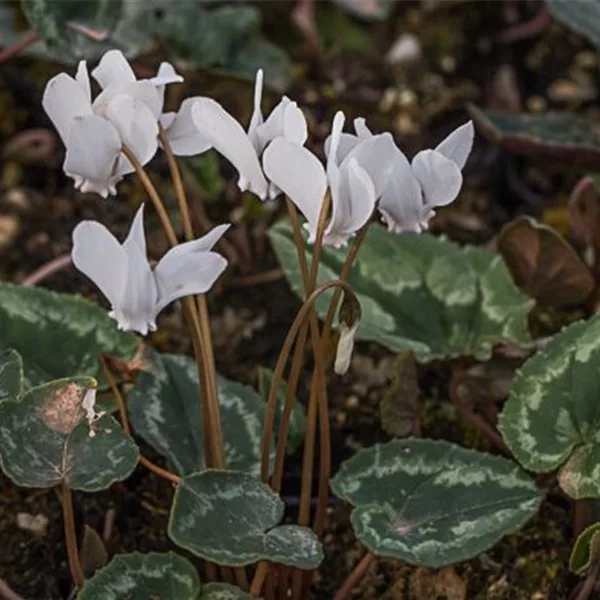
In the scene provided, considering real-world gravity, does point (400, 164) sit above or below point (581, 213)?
above

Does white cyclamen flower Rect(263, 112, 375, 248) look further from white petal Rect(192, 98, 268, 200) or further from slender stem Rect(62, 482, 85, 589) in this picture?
slender stem Rect(62, 482, 85, 589)

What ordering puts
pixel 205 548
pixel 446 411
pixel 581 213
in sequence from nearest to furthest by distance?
pixel 205 548 → pixel 446 411 → pixel 581 213

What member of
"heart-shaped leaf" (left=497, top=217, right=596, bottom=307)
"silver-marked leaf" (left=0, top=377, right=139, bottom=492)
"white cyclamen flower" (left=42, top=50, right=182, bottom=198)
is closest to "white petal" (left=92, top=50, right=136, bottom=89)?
"white cyclamen flower" (left=42, top=50, right=182, bottom=198)

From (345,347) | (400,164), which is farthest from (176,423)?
(400,164)

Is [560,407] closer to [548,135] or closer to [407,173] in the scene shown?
[407,173]

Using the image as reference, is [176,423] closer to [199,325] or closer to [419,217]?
[199,325]

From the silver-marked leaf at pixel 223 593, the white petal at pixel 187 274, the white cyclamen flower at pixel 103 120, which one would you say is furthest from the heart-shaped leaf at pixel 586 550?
the white cyclamen flower at pixel 103 120

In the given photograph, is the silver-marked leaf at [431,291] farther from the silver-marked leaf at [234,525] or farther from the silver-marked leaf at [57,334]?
the silver-marked leaf at [234,525]

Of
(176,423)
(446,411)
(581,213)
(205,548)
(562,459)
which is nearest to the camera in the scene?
(205,548)
